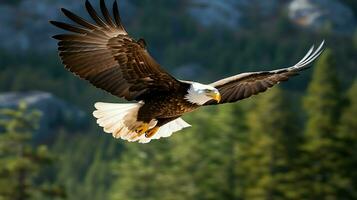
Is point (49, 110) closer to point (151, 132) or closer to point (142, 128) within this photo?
point (151, 132)

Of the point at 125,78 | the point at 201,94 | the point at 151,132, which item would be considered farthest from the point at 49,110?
the point at 201,94

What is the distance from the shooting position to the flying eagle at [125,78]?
9.84m

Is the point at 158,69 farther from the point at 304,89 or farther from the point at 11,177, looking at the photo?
the point at 304,89

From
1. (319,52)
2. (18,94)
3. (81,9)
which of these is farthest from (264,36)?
(319,52)

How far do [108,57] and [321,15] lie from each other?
91795mm

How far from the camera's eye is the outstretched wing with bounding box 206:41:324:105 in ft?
36.5

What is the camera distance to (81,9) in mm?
94625

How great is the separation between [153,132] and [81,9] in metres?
84.7

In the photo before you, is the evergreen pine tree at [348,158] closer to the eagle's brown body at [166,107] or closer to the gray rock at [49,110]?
the eagle's brown body at [166,107]

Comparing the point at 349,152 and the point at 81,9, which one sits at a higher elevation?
the point at 81,9

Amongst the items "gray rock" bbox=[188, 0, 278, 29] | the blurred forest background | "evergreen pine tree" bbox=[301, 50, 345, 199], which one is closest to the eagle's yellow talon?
the blurred forest background

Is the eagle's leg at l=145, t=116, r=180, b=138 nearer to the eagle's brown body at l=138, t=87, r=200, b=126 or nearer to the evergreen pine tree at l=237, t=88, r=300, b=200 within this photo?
the eagle's brown body at l=138, t=87, r=200, b=126

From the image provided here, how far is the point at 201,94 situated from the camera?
1002cm

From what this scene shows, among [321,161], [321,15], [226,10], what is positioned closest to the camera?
[321,161]
